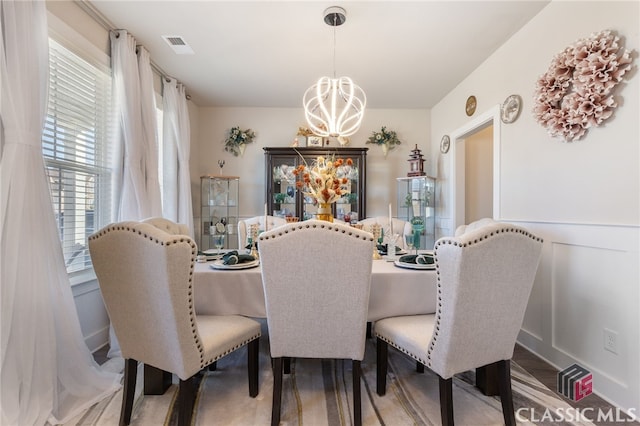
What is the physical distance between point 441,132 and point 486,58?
4.14 ft

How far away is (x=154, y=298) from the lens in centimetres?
129

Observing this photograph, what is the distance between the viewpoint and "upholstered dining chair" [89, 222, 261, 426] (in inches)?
48.9

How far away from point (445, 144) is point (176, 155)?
3328 millimetres

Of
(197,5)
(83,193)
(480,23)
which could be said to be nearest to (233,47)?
(197,5)

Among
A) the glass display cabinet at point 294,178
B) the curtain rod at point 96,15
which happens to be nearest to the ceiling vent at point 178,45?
the curtain rod at point 96,15

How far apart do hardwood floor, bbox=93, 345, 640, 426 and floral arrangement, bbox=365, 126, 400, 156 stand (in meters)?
2.89

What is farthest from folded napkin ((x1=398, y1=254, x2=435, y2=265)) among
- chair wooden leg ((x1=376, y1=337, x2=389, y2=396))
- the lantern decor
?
the lantern decor

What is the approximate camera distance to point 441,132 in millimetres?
4133

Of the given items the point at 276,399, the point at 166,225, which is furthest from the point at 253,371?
the point at 166,225

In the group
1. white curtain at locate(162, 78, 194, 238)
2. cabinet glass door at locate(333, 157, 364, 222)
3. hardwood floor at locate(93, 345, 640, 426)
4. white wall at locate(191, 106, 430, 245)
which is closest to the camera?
hardwood floor at locate(93, 345, 640, 426)

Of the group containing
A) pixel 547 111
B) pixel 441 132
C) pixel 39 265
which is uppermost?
pixel 441 132

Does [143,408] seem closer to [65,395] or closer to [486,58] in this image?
[65,395]

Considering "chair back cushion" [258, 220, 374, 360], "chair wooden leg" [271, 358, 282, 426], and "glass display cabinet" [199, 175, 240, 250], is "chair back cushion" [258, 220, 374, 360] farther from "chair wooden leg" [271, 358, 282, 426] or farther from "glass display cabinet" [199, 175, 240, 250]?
"glass display cabinet" [199, 175, 240, 250]

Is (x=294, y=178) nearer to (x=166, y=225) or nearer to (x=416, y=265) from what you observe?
(x=166, y=225)
